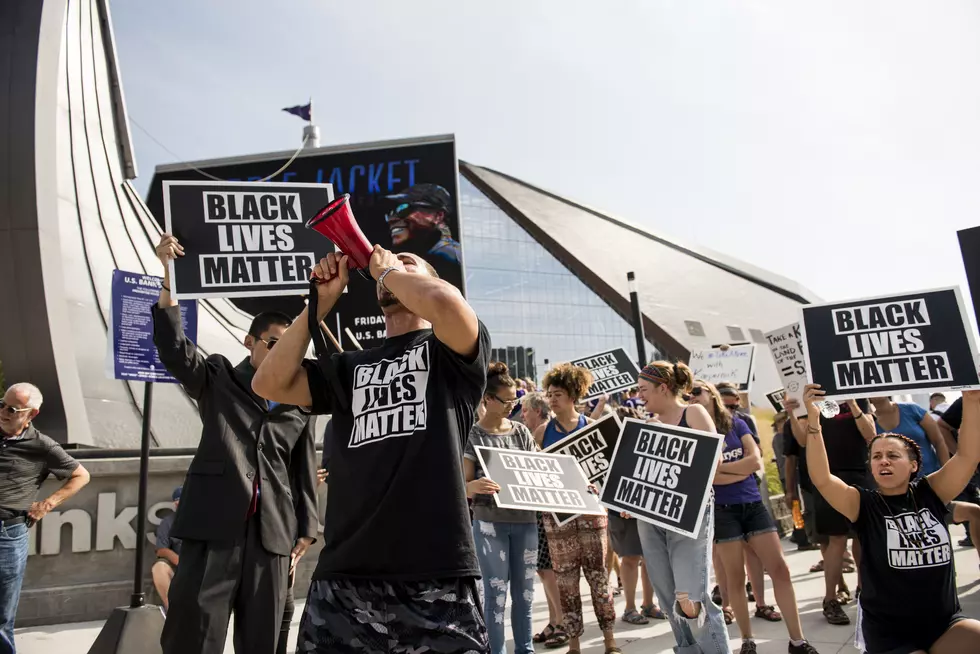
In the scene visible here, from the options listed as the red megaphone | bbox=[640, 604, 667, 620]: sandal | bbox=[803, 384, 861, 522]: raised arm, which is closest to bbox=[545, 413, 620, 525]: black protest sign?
bbox=[640, 604, 667, 620]: sandal

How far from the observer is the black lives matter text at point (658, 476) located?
416 centimetres

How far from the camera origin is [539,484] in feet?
15.1

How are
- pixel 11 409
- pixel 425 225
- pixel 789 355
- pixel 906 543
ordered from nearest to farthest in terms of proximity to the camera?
1. pixel 906 543
2. pixel 11 409
3. pixel 789 355
4. pixel 425 225

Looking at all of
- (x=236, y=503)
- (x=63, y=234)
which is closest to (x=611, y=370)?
(x=236, y=503)

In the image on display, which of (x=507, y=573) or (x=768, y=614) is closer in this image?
(x=507, y=573)

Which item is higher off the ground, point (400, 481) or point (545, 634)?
point (400, 481)

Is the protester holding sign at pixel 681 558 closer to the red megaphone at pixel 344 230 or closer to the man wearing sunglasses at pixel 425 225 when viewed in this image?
the red megaphone at pixel 344 230

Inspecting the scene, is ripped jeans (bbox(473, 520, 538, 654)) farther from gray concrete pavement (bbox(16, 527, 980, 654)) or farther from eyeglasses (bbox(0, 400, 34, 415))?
eyeglasses (bbox(0, 400, 34, 415))

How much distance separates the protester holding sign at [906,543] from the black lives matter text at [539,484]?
1504 mm

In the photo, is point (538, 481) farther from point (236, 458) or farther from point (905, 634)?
point (905, 634)

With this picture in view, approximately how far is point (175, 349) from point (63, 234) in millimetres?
6748

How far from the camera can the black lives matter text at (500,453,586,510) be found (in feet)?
14.7

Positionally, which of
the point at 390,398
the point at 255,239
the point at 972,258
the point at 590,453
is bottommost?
the point at 590,453

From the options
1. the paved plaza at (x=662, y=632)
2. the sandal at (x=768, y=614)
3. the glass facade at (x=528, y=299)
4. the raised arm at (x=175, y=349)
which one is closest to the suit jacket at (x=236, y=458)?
the raised arm at (x=175, y=349)
